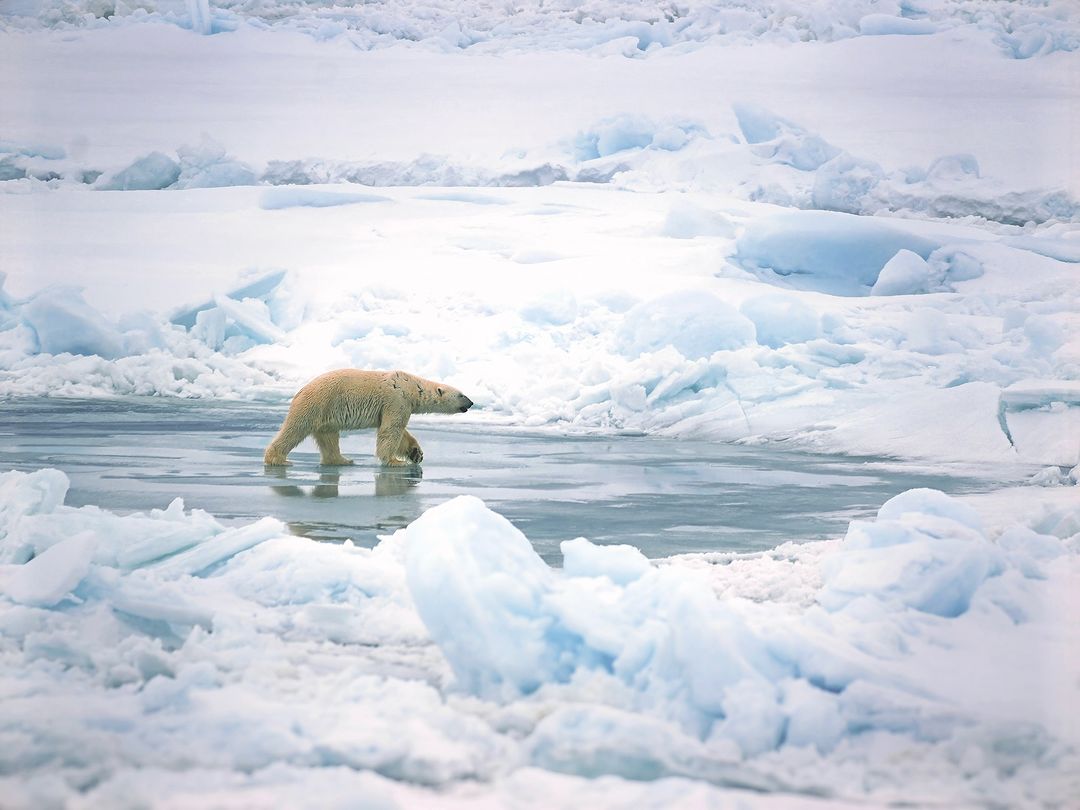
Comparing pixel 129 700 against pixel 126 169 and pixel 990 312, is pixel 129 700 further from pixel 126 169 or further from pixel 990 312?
pixel 126 169

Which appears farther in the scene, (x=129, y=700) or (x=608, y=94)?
(x=608, y=94)

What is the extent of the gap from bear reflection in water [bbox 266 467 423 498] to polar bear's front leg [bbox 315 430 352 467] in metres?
0.26

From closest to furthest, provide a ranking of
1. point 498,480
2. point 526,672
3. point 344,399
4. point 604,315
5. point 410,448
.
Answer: point 526,672
point 498,480
point 344,399
point 410,448
point 604,315

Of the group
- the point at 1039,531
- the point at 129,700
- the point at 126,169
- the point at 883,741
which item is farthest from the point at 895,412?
the point at 126,169

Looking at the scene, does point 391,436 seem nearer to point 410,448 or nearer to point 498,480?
point 410,448

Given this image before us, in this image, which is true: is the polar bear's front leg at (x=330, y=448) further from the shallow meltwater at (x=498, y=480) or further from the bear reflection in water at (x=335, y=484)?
the bear reflection in water at (x=335, y=484)

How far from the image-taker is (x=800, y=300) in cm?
850

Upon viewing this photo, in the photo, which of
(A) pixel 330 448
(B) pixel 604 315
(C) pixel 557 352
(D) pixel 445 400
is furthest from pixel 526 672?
(B) pixel 604 315

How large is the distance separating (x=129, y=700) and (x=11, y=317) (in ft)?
26.3

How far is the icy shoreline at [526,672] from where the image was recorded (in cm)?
227

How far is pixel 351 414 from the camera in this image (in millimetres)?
5754

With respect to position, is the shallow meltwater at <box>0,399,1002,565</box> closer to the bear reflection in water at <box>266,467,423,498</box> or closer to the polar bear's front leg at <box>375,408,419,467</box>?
the bear reflection in water at <box>266,467,423,498</box>

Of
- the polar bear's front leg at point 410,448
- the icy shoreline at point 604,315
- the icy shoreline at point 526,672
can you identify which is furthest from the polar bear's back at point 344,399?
the icy shoreline at point 526,672

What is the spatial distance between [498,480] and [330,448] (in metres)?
0.96
